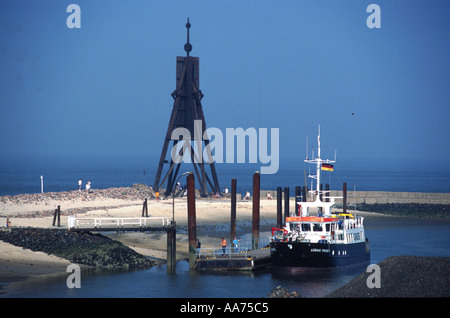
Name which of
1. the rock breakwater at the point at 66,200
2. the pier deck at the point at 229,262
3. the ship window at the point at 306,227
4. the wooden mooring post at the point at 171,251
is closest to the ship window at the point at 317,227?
the ship window at the point at 306,227

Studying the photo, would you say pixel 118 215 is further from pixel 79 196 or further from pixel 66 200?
pixel 79 196

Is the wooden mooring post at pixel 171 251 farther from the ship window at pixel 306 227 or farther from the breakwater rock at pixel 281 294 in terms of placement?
the breakwater rock at pixel 281 294

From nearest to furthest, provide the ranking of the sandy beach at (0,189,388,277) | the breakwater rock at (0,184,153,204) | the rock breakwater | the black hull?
1. the sandy beach at (0,189,388,277)
2. the black hull
3. the rock breakwater
4. the breakwater rock at (0,184,153,204)

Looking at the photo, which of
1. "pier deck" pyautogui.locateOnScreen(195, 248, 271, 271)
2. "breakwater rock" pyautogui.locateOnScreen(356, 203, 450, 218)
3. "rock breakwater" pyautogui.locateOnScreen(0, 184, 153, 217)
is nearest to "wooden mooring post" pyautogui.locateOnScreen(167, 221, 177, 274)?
"pier deck" pyautogui.locateOnScreen(195, 248, 271, 271)

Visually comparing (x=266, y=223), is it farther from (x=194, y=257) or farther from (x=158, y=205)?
(x=194, y=257)

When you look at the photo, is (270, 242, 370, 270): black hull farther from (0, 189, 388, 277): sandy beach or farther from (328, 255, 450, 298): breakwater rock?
(0, 189, 388, 277): sandy beach

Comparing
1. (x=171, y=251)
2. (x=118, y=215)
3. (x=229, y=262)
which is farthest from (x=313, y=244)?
(x=118, y=215)
